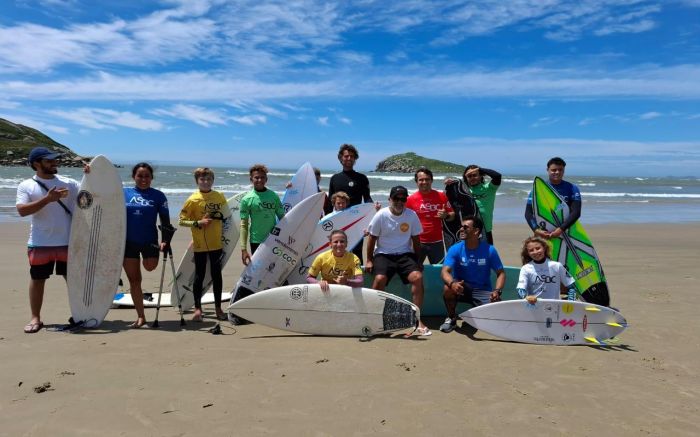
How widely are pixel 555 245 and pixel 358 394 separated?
3.19 metres

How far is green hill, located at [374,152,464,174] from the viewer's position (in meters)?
71.6

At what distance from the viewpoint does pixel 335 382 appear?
10.1ft

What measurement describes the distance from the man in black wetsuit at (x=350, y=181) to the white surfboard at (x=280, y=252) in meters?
0.41

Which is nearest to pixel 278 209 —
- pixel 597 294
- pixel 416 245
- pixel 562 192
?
pixel 416 245

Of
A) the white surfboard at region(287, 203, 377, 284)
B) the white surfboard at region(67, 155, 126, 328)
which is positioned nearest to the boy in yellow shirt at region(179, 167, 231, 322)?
the white surfboard at region(67, 155, 126, 328)

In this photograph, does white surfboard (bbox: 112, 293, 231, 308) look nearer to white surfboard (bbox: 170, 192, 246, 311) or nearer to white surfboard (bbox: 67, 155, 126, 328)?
white surfboard (bbox: 170, 192, 246, 311)

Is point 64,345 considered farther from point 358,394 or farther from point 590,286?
point 590,286

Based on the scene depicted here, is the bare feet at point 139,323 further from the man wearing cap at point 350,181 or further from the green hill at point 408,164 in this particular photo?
the green hill at point 408,164

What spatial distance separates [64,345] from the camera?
3.76m

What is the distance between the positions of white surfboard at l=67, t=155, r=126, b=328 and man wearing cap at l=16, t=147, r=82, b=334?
0.12 metres

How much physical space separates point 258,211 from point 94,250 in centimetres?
150

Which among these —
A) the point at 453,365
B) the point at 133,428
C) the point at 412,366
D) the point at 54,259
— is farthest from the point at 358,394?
the point at 54,259

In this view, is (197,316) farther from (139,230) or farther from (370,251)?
(370,251)

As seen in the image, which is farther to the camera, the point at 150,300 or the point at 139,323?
the point at 150,300
